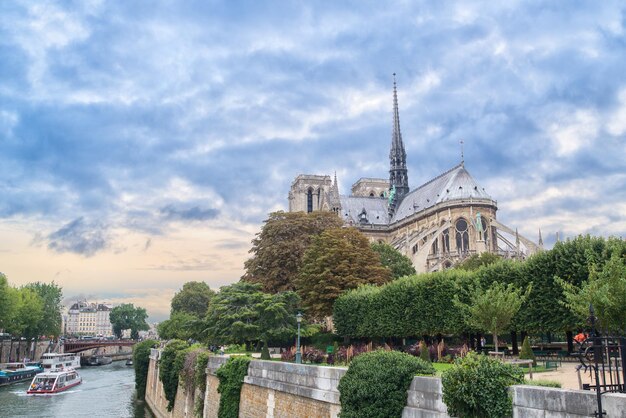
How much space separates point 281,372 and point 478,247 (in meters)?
62.0

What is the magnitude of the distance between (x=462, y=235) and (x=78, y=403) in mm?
52858

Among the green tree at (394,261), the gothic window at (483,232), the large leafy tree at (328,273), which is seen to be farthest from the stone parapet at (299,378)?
the gothic window at (483,232)

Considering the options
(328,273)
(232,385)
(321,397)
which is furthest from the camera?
(328,273)

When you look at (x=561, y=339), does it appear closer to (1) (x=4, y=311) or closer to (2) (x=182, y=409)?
(2) (x=182, y=409)

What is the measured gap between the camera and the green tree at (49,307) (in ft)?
287

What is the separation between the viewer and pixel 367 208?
346 ft

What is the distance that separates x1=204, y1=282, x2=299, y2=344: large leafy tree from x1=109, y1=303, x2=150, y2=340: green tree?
139 m

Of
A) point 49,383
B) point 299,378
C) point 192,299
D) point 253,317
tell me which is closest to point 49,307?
point 192,299

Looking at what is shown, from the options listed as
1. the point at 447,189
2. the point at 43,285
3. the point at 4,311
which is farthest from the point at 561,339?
the point at 43,285

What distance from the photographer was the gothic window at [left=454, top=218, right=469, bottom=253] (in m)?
79.5

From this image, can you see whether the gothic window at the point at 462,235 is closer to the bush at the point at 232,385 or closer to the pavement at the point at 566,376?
the pavement at the point at 566,376

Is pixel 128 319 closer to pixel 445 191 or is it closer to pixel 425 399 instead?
pixel 445 191

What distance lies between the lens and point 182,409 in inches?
1123

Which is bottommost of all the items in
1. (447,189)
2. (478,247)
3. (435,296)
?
(435,296)
